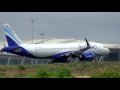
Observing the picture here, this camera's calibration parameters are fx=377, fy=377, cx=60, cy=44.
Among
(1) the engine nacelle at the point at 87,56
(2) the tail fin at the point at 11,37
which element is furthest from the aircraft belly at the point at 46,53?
(1) the engine nacelle at the point at 87,56

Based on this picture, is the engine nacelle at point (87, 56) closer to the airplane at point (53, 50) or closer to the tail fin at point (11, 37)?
the airplane at point (53, 50)

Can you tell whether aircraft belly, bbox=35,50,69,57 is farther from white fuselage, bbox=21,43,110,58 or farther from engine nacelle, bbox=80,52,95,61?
engine nacelle, bbox=80,52,95,61

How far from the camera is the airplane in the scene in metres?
55.1

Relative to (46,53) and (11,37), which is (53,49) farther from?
(11,37)

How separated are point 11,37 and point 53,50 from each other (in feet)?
21.6

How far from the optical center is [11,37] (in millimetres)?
56000

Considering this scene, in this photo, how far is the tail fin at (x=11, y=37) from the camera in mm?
55453

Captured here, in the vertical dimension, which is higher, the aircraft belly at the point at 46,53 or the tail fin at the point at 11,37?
the tail fin at the point at 11,37

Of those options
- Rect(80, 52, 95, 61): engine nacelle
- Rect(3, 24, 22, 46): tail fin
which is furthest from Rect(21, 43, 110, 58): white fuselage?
Rect(80, 52, 95, 61): engine nacelle

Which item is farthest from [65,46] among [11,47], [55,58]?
[11,47]

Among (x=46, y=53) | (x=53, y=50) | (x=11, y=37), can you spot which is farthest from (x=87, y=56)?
(x=11, y=37)
